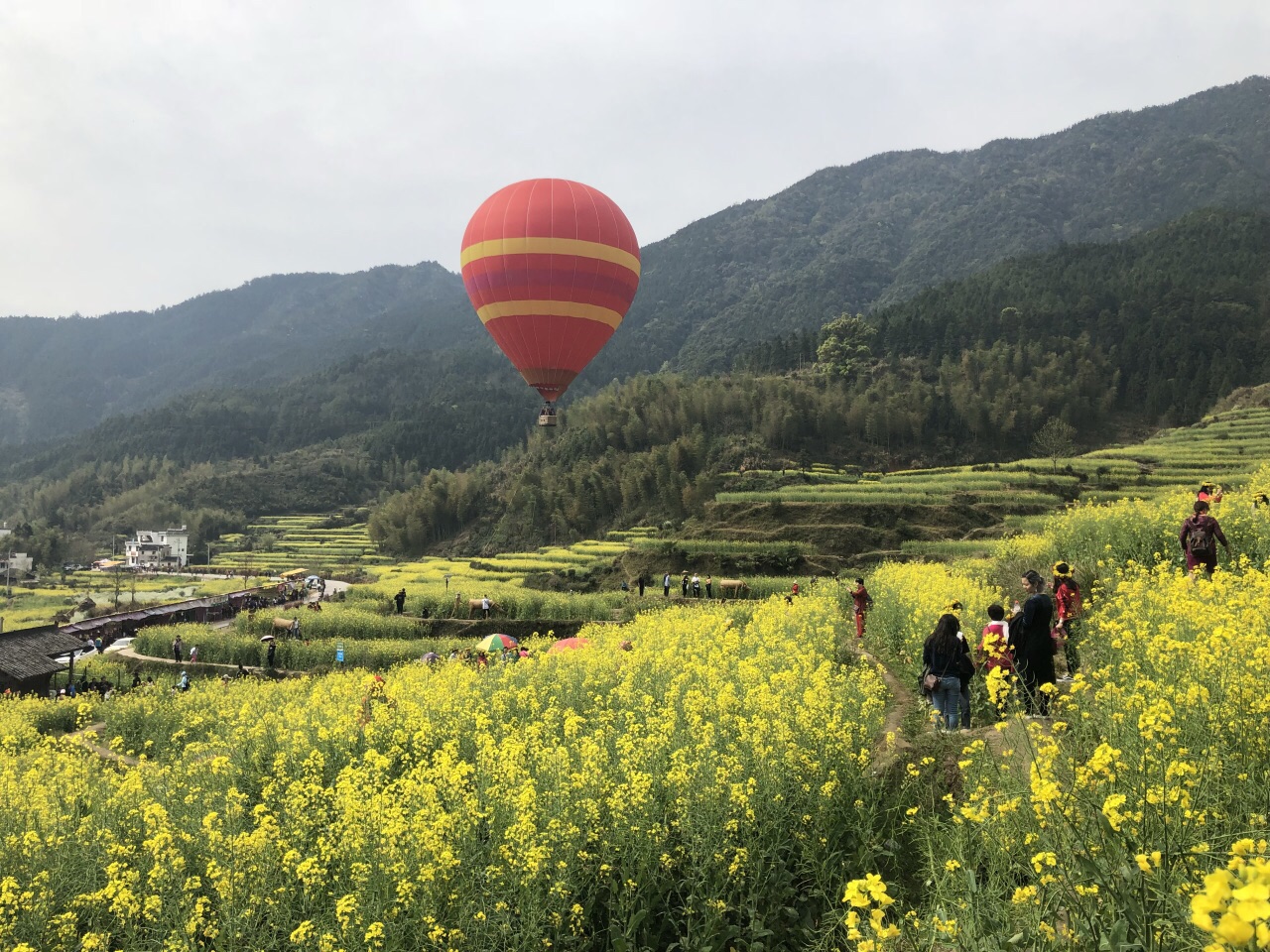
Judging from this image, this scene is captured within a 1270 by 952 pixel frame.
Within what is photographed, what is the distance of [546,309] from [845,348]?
174 ft

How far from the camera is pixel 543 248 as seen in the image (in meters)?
26.7

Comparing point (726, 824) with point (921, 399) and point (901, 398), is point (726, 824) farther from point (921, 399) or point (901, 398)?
point (921, 399)

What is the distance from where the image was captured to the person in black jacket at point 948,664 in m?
7.84

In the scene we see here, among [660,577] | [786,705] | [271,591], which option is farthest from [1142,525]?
[271,591]

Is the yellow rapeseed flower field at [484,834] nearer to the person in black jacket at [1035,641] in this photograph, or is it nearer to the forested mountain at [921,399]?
the person in black jacket at [1035,641]

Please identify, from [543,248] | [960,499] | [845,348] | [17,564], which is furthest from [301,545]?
[960,499]

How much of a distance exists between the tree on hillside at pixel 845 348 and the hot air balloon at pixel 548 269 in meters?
46.5

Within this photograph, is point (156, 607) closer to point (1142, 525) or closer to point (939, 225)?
point (1142, 525)

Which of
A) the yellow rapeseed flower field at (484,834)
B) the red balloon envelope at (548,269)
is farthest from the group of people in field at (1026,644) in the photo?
the red balloon envelope at (548,269)

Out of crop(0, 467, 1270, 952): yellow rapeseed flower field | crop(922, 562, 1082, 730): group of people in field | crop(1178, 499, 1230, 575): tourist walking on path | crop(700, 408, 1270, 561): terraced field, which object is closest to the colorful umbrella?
crop(0, 467, 1270, 952): yellow rapeseed flower field

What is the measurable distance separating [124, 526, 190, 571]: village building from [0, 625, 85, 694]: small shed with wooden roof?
6563 centimetres

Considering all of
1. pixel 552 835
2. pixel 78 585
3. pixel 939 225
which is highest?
pixel 939 225

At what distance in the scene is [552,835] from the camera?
15.9 feet

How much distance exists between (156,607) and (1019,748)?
4325 cm
